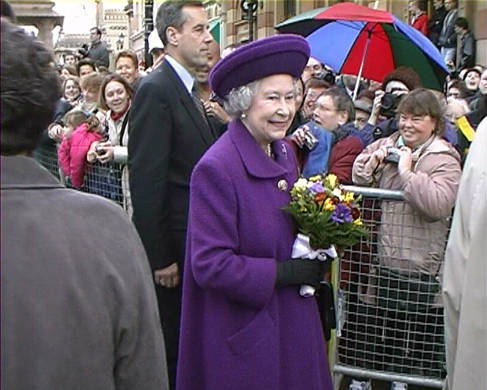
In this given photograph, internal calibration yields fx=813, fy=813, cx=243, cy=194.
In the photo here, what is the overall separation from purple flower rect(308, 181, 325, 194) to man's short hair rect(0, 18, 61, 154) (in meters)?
1.58

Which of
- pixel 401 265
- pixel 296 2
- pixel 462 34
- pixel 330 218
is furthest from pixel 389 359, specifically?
pixel 296 2

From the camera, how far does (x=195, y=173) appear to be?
328 centimetres

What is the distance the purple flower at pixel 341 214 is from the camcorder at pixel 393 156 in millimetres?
1241

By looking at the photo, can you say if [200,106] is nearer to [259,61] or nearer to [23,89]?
[259,61]

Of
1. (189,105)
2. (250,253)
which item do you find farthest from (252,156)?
(189,105)

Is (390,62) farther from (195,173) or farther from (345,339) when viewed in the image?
(195,173)

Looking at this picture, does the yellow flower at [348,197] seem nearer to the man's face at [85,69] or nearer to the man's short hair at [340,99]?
the man's short hair at [340,99]

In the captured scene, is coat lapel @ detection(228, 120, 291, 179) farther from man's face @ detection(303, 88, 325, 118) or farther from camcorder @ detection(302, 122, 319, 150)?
man's face @ detection(303, 88, 325, 118)

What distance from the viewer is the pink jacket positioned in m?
5.61

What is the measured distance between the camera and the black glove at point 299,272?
3.23m

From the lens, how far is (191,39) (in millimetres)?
4289

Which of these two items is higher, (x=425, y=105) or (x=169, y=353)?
(x=425, y=105)

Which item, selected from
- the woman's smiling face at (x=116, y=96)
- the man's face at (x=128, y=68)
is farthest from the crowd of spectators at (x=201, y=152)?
the man's face at (x=128, y=68)

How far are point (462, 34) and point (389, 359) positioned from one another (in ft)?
33.5
